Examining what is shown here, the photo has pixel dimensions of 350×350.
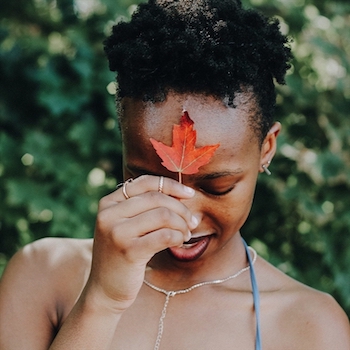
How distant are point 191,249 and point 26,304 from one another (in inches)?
24.3

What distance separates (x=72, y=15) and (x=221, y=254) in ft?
7.37

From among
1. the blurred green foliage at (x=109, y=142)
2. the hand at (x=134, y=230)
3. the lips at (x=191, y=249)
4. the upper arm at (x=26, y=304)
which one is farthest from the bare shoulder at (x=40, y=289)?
the blurred green foliage at (x=109, y=142)

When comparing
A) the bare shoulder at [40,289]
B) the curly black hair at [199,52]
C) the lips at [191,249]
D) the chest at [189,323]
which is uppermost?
the curly black hair at [199,52]

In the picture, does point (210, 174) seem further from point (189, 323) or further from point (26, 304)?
point (26, 304)

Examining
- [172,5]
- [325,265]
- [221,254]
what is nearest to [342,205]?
[325,265]

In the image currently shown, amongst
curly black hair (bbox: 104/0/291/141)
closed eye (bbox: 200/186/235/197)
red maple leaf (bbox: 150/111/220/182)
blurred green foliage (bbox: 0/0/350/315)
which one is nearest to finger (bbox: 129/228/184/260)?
red maple leaf (bbox: 150/111/220/182)

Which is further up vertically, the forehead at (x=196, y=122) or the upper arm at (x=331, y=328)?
the forehead at (x=196, y=122)

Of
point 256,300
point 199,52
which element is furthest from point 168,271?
point 199,52

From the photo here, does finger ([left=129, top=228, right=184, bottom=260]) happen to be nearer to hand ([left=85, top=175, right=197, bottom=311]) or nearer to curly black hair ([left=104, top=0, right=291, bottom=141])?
hand ([left=85, top=175, right=197, bottom=311])

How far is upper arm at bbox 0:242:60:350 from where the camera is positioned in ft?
5.83

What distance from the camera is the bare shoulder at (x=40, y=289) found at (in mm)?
1790

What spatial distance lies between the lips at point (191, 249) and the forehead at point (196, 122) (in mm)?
291

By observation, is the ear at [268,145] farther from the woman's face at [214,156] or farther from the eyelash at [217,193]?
the eyelash at [217,193]

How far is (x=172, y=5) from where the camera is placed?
1606 mm
